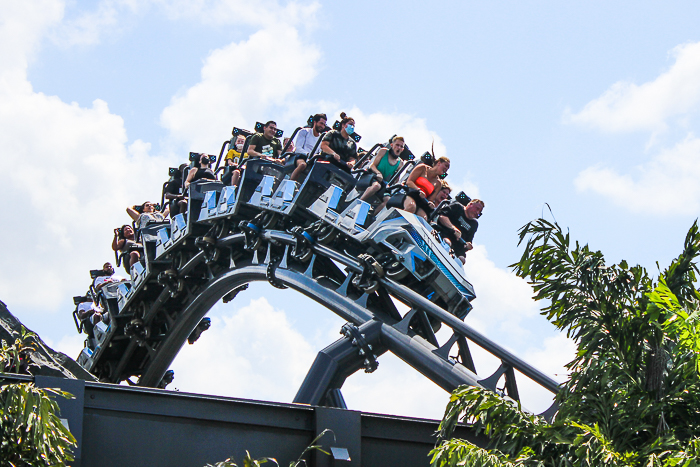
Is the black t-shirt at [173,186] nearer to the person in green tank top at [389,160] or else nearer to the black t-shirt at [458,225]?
the person in green tank top at [389,160]

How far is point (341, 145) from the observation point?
11156mm

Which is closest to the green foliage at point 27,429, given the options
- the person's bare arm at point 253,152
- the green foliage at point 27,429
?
the green foliage at point 27,429

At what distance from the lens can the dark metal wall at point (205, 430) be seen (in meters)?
4.50

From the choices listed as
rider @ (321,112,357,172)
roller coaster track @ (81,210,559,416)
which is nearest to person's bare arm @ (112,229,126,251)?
roller coaster track @ (81,210,559,416)

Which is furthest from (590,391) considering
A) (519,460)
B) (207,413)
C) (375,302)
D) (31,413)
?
(375,302)

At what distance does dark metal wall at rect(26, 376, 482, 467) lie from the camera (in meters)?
4.50

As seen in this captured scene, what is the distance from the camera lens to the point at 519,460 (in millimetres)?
3803

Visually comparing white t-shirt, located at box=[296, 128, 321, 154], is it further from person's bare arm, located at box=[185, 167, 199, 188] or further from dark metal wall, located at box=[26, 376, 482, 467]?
dark metal wall, located at box=[26, 376, 482, 467]

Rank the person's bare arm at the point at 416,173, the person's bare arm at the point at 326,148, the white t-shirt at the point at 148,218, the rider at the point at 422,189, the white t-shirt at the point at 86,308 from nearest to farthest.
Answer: the rider at the point at 422,189 < the person's bare arm at the point at 416,173 < the person's bare arm at the point at 326,148 < the white t-shirt at the point at 148,218 < the white t-shirt at the point at 86,308

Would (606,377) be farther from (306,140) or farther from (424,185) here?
(306,140)

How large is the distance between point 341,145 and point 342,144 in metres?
0.02

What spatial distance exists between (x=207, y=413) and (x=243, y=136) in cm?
945

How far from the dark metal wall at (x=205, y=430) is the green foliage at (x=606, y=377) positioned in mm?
935

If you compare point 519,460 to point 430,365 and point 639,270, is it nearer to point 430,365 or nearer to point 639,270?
point 639,270
